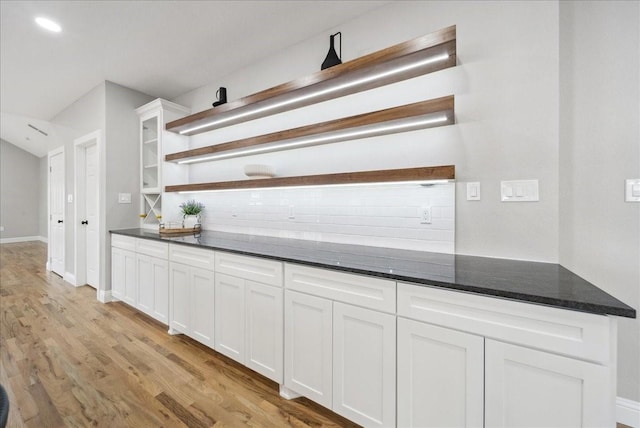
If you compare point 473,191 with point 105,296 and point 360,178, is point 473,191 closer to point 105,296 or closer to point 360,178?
point 360,178

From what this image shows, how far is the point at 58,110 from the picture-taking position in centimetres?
459

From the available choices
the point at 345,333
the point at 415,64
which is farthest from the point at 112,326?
the point at 415,64

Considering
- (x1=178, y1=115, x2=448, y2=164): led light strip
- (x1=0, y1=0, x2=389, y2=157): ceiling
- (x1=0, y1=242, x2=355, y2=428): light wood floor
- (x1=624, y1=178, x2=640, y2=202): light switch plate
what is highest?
(x1=0, y1=0, x2=389, y2=157): ceiling

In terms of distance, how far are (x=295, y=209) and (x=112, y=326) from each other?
7.27 ft

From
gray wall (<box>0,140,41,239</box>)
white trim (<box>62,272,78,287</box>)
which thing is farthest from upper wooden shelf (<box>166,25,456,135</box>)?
gray wall (<box>0,140,41,239</box>)

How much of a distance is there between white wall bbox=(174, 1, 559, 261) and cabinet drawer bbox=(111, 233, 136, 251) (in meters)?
2.56

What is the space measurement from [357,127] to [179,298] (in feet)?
6.82

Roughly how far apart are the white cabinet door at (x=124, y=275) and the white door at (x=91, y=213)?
0.69m

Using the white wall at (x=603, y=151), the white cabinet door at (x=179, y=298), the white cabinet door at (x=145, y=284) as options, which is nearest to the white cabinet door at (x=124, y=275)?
the white cabinet door at (x=145, y=284)

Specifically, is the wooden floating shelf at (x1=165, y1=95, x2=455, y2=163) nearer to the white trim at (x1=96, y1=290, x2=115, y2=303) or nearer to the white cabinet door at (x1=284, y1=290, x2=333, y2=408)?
the white cabinet door at (x1=284, y1=290, x2=333, y2=408)

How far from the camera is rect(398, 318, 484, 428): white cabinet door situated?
113cm

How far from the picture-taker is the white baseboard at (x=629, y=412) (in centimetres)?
148

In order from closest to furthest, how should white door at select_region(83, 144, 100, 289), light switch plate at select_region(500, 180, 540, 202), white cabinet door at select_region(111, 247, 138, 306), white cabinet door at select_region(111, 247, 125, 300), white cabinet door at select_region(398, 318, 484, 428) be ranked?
white cabinet door at select_region(398, 318, 484, 428), light switch plate at select_region(500, 180, 540, 202), white cabinet door at select_region(111, 247, 138, 306), white cabinet door at select_region(111, 247, 125, 300), white door at select_region(83, 144, 100, 289)

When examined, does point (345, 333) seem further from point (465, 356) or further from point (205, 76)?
point (205, 76)
